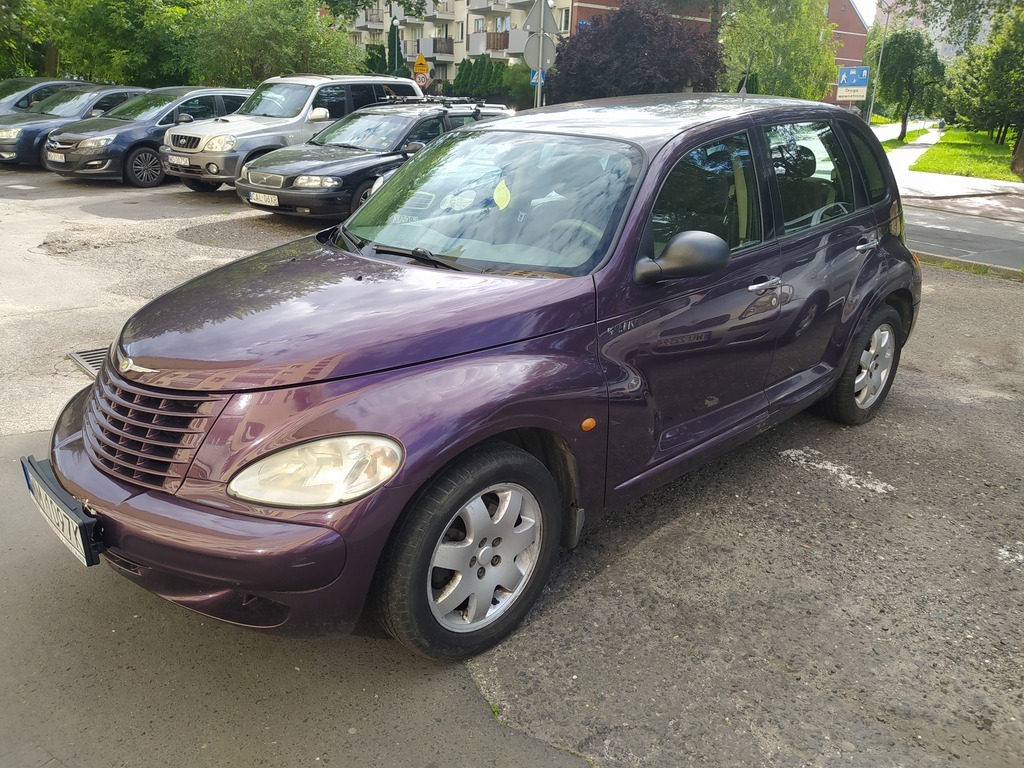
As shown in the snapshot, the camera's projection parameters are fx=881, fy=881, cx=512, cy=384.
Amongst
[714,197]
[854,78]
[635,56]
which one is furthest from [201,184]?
[635,56]

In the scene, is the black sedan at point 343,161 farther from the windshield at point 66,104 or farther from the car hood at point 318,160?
the windshield at point 66,104

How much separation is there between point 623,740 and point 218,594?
1.26 metres

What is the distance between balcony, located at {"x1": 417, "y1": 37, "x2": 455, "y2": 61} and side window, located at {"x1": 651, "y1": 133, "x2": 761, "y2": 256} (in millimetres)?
63250

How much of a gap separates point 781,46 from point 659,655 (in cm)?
4822

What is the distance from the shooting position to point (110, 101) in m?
18.1

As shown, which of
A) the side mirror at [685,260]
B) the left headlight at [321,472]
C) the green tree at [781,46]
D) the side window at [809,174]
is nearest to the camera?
the left headlight at [321,472]

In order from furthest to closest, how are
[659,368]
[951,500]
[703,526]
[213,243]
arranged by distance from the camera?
1. [213,243]
2. [951,500]
3. [703,526]
4. [659,368]

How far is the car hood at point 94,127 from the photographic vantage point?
48.6 feet

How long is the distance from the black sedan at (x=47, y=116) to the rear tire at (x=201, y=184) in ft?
12.6

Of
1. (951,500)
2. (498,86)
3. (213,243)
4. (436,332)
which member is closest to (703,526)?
(951,500)

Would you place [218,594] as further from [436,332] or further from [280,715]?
[436,332]

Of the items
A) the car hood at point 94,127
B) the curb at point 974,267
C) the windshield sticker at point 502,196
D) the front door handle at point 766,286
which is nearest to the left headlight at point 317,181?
the car hood at point 94,127

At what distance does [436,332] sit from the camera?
9.28 ft

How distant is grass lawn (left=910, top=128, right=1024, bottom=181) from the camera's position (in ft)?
84.3
